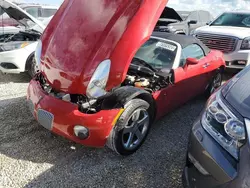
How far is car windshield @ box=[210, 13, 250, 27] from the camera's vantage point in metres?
7.40

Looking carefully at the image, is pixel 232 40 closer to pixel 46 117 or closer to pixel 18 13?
pixel 18 13

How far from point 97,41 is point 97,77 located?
0.43 meters

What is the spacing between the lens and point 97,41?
2.97 m

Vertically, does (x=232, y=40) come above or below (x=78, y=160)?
above

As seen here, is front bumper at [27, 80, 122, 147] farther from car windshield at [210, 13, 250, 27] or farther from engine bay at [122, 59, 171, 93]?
car windshield at [210, 13, 250, 27]

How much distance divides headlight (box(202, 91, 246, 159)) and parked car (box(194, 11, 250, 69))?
14.8 feet

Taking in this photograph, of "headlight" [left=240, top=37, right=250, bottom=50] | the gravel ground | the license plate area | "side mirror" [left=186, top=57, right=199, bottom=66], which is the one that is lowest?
the gravel ground

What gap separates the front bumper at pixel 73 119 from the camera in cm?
269

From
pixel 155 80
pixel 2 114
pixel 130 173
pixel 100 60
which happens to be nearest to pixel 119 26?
pixel 100 60

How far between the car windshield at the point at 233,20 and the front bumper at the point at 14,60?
18.3 feet

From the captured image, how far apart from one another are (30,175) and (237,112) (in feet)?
6.68

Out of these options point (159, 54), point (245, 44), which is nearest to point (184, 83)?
point (159, 54)

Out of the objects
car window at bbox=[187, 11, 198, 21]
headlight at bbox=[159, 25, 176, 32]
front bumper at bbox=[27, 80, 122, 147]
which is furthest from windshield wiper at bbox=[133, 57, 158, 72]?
car window at bbox=[187, 11, 198, 21]

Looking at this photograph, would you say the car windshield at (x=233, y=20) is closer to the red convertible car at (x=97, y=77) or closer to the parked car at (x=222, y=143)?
the red convertible car at (x=97, y=77)
